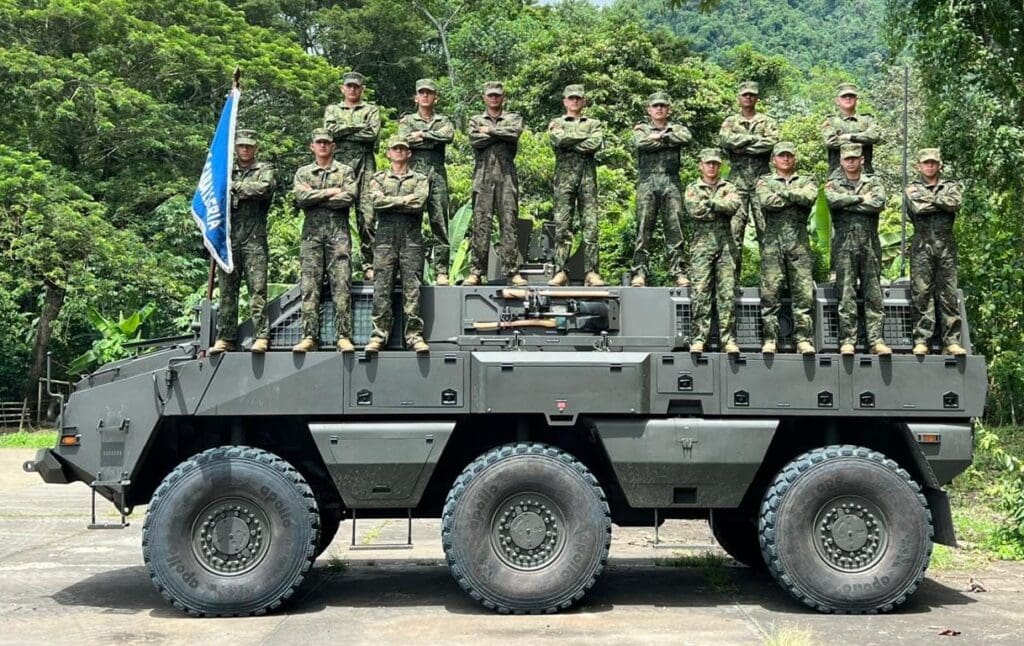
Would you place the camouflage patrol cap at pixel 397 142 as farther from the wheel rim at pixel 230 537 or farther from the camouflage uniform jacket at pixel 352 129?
the wheel rim at pixel 230 537

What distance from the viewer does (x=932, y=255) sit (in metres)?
9.11

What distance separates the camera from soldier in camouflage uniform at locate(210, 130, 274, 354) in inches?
358

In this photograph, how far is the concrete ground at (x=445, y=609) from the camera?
803cm

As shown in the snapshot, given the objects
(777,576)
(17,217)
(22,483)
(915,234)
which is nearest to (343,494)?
(777,576)

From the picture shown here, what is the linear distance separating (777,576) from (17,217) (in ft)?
67.7

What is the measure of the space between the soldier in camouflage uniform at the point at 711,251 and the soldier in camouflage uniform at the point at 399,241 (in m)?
1.88

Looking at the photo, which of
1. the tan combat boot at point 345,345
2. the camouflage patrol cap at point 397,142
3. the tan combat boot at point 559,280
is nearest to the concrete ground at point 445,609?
the tan combat boot at point 345,345

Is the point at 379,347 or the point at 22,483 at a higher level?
the point at 379,347

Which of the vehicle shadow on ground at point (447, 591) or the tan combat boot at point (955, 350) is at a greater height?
the tan combat boot at point (955, 350)

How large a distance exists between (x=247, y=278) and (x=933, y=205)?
4.86 m

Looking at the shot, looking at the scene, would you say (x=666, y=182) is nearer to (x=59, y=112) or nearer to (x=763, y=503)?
(x=763, y=503)

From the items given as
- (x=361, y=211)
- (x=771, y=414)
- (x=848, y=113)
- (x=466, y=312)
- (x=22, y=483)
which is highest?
(x=848, y=113)

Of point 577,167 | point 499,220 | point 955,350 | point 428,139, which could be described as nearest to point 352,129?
point 428,139

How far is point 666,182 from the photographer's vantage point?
10.1m
